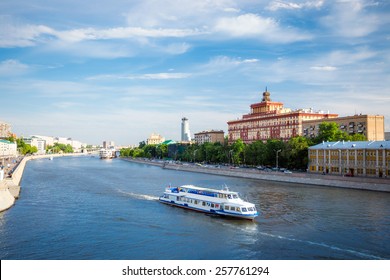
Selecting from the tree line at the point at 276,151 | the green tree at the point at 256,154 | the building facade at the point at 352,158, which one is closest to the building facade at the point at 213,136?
the tree line at the point at 276,151

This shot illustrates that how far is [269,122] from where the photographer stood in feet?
338

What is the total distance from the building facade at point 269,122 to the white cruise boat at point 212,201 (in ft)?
194

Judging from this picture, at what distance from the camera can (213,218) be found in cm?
3312

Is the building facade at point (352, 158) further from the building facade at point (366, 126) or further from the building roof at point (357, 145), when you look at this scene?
the building facade at point (366, 126)

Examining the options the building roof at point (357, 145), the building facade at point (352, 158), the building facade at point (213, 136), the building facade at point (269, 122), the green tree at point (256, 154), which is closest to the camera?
the building facade at point (352, 158)

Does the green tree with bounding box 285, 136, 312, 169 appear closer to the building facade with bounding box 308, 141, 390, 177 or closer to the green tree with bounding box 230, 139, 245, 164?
the building facade with bounding box 308, 141, 390, 177

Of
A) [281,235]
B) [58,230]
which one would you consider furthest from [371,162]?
[58,230]

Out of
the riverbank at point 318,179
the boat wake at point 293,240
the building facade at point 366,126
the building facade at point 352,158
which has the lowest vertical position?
the boat wake at point 293,240

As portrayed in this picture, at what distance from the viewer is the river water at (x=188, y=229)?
877 inches

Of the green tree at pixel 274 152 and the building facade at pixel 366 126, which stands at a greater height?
the building facade at pixel 366 126

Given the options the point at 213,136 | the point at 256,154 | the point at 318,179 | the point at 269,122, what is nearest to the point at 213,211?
the point at 318,179

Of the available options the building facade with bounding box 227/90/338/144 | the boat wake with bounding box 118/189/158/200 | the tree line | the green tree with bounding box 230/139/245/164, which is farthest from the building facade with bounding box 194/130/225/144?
the boat wake with bounding box 118/189/158/200

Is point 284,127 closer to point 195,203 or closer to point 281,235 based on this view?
point 195,203
